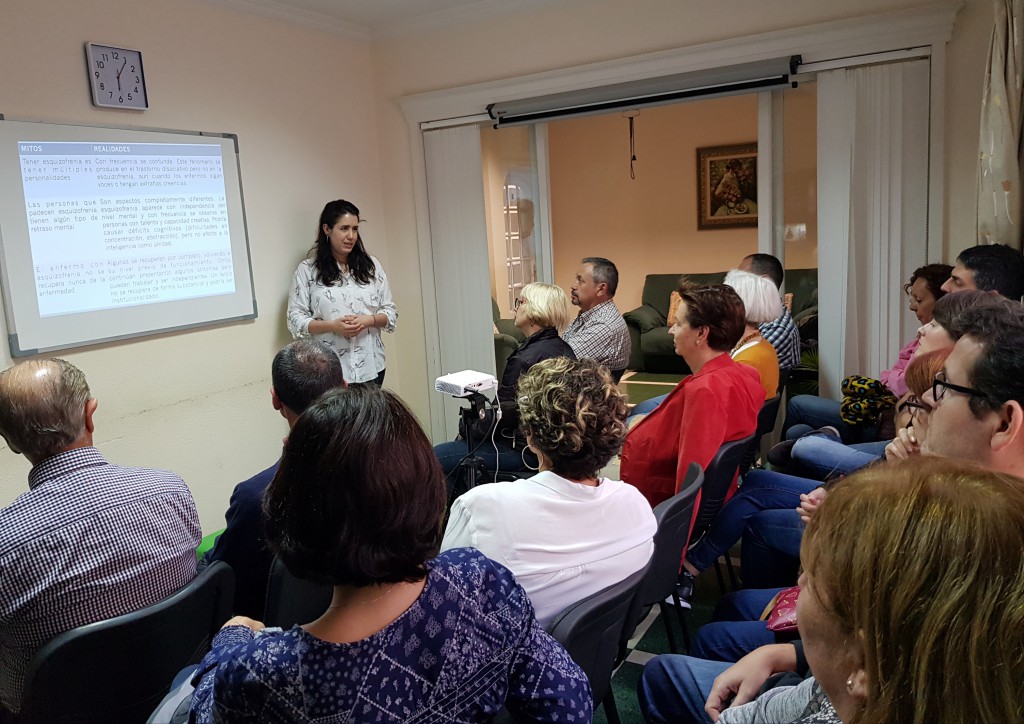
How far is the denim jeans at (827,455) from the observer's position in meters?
2.47

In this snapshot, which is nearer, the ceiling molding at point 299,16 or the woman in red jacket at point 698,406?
the woman in red jacket at point 698,406

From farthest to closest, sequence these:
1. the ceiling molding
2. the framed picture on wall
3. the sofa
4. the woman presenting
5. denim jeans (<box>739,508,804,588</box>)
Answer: the framed picture on wall
the sofa
the woman presenting
the ceiling molding
denim jeans (<box>739,508,804,588</box>)

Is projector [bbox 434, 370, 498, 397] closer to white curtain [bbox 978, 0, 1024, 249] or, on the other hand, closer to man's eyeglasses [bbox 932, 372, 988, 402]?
man's eyeglasses [bbox 932, 372, 988, 402]

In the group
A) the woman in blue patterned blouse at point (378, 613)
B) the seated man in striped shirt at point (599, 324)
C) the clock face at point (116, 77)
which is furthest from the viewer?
the seated man in striped shirt at point (599, 324)

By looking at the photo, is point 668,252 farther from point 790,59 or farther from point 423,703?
point 423,703

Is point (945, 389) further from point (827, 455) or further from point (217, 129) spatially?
point (217, 129)

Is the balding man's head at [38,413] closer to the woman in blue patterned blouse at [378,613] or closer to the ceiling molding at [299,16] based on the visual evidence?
the woman in blue patterned blouse at [378,613]

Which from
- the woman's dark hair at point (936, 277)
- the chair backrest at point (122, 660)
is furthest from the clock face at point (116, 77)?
the woman's dark hair at point (936, 277)

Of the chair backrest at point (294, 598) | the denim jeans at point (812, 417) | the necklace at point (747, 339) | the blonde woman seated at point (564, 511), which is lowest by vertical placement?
the denim jeans at point (812, 417)

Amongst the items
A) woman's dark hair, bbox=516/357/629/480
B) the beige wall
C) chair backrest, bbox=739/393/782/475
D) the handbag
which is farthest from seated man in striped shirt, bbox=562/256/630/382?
the handbag

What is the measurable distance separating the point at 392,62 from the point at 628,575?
13.6 ft

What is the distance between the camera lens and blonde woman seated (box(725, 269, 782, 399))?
9.77 feet

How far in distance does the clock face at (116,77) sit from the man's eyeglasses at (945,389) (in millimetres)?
3452

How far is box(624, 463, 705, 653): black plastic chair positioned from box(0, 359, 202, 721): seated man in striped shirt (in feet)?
3.46
